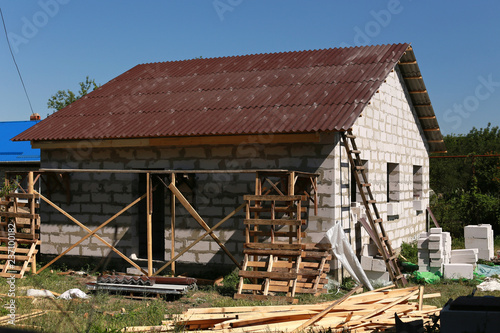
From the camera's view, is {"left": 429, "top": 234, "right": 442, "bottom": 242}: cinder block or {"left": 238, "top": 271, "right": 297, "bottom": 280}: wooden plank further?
{"left": 429, "top": 234, "right": 442, "bottom": 242}: cinder block

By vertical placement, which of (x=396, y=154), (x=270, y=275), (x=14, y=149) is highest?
(x=14, y=149)

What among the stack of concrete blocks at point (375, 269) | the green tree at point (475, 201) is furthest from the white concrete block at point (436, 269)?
the green tree at point (475, 201)

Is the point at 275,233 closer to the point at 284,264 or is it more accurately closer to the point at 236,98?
the point at 284,264

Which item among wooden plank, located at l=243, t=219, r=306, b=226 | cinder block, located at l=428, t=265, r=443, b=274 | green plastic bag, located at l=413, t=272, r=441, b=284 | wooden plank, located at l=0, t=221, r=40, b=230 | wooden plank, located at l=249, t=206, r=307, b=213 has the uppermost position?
wooden plank, located at l=249, t=206, r=307, b=213

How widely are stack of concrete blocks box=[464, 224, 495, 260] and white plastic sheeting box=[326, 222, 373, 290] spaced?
16.0 feet

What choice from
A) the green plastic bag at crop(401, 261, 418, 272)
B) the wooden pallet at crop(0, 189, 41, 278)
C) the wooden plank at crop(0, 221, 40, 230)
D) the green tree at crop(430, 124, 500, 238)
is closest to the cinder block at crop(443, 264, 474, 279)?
the green plastic bag at crop(401, 261, 418, 272)

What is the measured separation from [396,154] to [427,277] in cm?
413

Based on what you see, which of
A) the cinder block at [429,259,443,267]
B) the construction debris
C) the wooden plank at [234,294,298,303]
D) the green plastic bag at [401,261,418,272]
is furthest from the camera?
the green plastic bag at [401,261,418,272]

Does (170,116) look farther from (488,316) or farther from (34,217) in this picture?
(488,316)

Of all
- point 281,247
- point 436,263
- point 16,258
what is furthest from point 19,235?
point 436,263

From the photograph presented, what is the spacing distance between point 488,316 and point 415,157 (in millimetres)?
11819

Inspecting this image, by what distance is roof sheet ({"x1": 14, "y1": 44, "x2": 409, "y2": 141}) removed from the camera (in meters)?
12.1

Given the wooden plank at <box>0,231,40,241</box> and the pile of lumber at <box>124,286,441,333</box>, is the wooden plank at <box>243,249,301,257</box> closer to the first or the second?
the pile of lumber at <box>124,286,441,333</box>

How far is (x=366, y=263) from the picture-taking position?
484 inches
